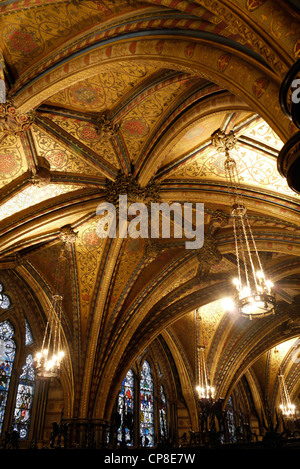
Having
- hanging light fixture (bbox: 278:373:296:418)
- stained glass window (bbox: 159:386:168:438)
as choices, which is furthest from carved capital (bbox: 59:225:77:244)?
hanging light fixture (bbox: 278:373:296:418)

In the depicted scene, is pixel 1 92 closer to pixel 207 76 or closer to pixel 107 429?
pixel 207 76

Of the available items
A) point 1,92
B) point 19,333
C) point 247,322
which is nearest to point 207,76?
point 1,92

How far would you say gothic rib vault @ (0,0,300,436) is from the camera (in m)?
4.92

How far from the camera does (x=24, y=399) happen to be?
12.1 meters

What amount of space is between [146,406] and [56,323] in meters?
5.61

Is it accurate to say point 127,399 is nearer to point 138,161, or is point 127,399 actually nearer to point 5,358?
point 5,358

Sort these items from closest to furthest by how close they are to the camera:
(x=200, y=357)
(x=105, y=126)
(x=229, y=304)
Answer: (x=105, y=126) < (x=229, y=304) < (x=200, y=357)

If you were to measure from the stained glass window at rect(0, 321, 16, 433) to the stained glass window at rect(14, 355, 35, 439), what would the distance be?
0.46 metres

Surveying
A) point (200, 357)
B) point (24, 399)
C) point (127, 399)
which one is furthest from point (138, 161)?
point (200, 357)

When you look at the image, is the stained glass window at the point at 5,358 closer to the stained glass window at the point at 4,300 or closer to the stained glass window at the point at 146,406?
the stained glass window at the point at 4,300

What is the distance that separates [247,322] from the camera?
16578mm

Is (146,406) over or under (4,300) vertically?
under

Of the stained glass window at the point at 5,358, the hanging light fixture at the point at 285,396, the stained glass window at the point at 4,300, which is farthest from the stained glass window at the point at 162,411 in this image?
the stained glass window at the point at 4,300
